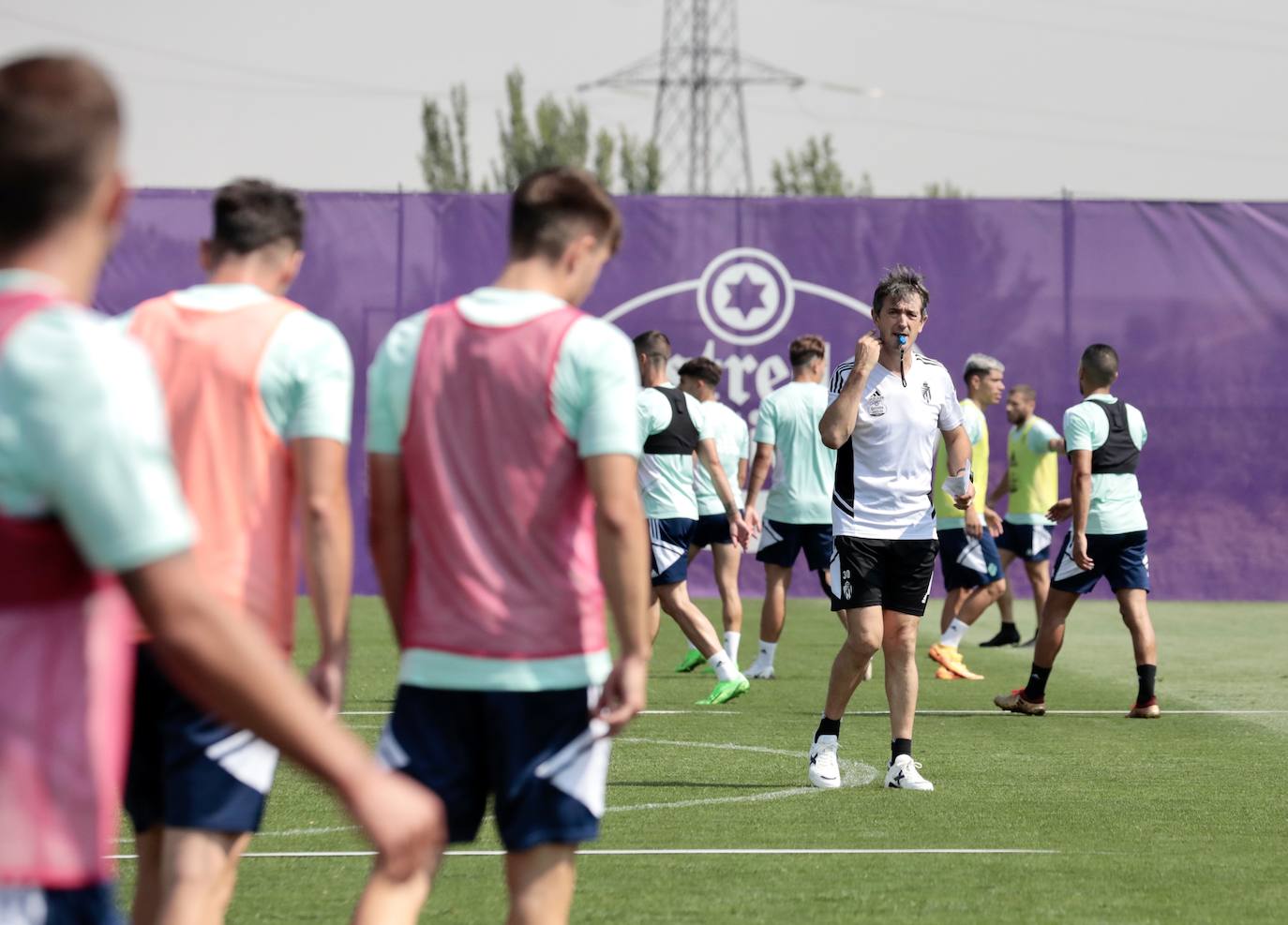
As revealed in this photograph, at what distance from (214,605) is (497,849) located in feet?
15.5

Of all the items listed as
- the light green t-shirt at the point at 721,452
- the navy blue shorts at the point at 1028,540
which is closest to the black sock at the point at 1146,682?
the light green t-shirt at the point at 721,452

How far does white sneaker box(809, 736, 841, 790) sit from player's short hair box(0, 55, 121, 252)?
6.22m

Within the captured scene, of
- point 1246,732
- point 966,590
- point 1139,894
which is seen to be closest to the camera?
point 1139,894

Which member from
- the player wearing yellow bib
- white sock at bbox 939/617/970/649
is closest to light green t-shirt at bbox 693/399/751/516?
the player wearing yellow bib

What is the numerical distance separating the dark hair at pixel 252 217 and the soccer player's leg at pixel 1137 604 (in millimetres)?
7333

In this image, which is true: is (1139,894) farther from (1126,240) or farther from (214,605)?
(1126,240)

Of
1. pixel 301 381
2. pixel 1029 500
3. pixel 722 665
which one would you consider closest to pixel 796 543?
pixel 722 665

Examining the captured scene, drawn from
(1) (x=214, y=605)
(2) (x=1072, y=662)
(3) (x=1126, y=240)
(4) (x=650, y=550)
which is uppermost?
(3) (x=1126, y=240)

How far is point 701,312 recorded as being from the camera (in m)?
19.4

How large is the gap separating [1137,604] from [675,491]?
2.85 m

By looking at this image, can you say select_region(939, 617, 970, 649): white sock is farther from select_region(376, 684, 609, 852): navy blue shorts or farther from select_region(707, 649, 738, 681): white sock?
select_region(376, 684, 609, 852): navy blue shorts

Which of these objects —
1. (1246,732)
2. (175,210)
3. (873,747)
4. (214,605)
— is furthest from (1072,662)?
(214,605)

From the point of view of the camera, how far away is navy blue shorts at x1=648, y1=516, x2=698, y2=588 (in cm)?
1145

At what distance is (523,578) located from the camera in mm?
3779
